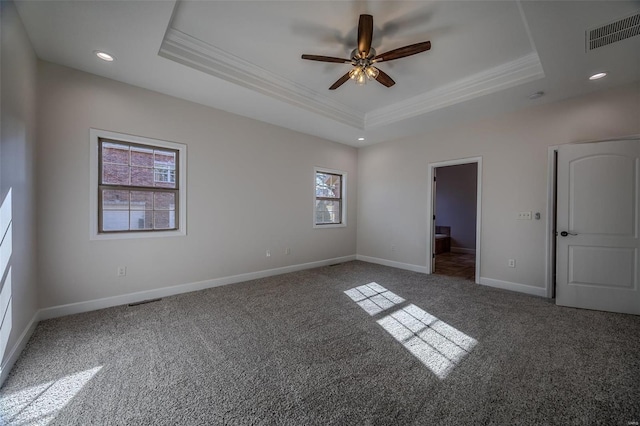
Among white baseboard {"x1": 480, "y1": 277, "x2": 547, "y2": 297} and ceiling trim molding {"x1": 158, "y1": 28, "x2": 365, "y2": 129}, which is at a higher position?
ceiling trim molding {"x1": 158, "y1": 28, "x2": 365, "y2": 129}

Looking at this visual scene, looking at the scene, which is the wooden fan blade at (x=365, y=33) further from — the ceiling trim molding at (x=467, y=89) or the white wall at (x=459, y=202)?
the white wall at (x=459, y=202)

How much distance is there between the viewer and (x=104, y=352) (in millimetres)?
2121

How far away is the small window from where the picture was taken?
5500 mm

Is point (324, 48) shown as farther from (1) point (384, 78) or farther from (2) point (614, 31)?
(2) point (614, 31)

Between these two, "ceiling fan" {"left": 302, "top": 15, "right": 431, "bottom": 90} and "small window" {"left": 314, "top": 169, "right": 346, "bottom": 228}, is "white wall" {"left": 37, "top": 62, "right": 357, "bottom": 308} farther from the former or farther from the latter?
"ceiling fan" {"left": 302, "top": 15, "right": 431, "bottom": 90}

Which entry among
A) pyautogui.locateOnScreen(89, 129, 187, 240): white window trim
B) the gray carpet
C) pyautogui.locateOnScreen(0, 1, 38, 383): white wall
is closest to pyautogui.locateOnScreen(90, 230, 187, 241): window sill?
pyautogui.locateOnScreen(89, 129, 187, 240): white window trim

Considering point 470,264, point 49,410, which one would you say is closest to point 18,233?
point 49,410

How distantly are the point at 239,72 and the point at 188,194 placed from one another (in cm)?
181

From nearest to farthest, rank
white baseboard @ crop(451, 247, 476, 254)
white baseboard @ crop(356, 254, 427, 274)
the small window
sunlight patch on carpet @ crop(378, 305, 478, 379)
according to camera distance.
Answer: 1. sunlight patch on carpet @ crop(378, 305, 478, 379)
2. white baseboard @ crop(356, 254, 427, 274)
3. the small window
4. white baseboard @ crop(451, 247, 476, 254)

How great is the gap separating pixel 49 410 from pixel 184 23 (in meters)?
3.22

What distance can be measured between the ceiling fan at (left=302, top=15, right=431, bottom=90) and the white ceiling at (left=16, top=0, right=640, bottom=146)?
0.61ft

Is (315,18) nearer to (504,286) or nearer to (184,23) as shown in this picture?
(184,23)

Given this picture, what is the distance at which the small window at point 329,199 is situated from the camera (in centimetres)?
550

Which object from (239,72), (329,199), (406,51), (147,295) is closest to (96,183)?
(147,295)
